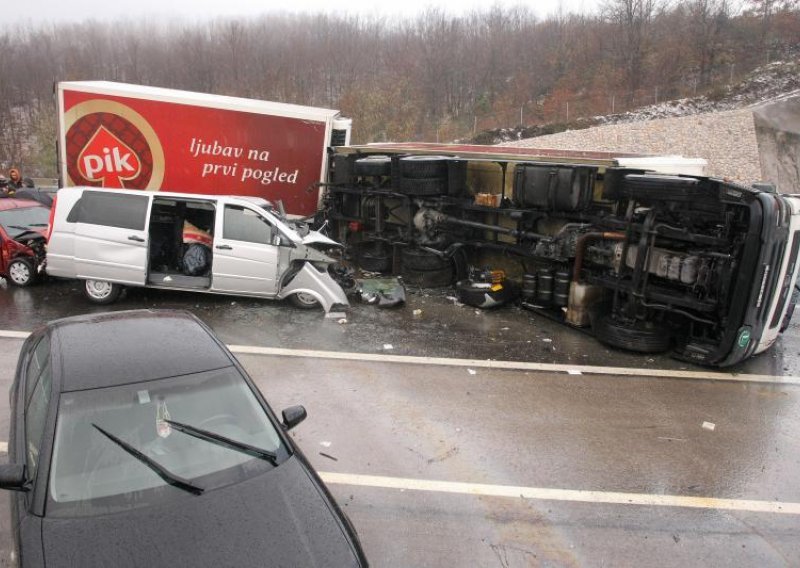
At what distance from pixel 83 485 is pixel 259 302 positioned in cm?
686

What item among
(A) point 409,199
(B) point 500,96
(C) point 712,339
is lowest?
(C) point 712,339

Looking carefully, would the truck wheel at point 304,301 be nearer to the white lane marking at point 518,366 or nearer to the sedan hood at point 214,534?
the white lane marking at point 518,366

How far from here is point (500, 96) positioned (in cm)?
5953

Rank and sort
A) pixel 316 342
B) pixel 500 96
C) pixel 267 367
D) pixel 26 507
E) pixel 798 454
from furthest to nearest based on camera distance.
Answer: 1. pixel 500 96
2. pixel 316 342
3. pixel 267 367
4. pixel 798 454
5. pixel 26 507

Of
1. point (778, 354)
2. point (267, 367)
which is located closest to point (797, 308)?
point (778, 354)

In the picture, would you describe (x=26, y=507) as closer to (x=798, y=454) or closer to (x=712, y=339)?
(x=798, y=454)

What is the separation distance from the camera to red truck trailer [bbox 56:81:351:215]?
11836 mm

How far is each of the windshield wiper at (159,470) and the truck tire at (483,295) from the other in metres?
7.13

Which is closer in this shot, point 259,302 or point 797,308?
point 259,302

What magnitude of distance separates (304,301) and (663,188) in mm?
5488

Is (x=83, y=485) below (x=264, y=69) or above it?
below

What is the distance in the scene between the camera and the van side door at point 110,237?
9.02 m

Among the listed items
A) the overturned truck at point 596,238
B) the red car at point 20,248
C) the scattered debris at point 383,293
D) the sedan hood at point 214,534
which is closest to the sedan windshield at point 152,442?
the sedan hood at point 214,534

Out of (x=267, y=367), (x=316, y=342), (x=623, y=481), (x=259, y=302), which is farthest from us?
(x=259, y=302)
